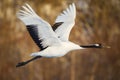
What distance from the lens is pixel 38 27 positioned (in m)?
5.39

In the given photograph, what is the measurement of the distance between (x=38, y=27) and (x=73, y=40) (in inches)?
67.9

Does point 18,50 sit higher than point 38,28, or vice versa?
point 38,28

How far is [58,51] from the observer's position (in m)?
5.60

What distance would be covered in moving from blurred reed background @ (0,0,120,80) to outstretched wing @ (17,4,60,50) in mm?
1351

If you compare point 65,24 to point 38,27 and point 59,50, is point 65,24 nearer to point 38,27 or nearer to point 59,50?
point 59,50

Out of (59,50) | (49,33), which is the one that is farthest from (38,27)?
(59,50)

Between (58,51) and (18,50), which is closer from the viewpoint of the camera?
(58,51)

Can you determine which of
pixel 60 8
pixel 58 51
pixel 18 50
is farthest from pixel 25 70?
pixel 58 51

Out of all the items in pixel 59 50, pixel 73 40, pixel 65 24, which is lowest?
pixel 73 40

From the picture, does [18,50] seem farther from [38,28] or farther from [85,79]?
[38,28]

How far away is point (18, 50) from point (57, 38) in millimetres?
1486

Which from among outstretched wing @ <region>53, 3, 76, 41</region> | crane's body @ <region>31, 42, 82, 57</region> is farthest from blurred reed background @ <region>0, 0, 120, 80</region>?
crane's body @ <region>31, 42, 82, 57</region>

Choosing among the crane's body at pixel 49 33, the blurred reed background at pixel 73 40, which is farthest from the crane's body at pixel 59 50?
the blurred reed background at pixel 73 40

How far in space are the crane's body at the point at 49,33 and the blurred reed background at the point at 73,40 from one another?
1.26 meters
